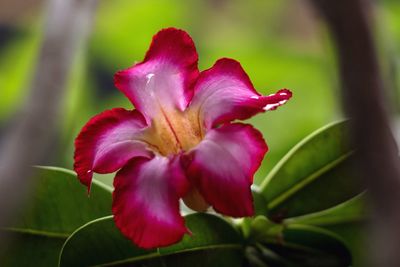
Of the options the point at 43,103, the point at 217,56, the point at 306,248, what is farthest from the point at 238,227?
the point at 217,56

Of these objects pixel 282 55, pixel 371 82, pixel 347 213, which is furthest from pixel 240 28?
pixel 371 82

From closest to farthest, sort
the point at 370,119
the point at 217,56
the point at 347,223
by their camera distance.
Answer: the point at 370,119 → the point at 347,223 → the point at 217,56

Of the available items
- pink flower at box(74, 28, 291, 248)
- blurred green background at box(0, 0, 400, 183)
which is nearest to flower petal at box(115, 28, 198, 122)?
pink flower at box(74, 28, 291, 248)

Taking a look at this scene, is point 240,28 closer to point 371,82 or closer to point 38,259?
point 38,259

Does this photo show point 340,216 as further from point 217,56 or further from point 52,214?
point 217,56

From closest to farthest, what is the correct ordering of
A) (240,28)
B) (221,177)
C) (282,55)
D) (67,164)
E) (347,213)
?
(221,177)
(347,213)
(67,164)
(282,55)
(240,28)

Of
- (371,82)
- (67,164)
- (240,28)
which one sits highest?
(371,82)

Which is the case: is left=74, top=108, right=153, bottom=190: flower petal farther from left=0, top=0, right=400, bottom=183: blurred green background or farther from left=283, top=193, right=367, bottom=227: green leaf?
left=0, top=0, right=400, bottom=183: blurred green background
